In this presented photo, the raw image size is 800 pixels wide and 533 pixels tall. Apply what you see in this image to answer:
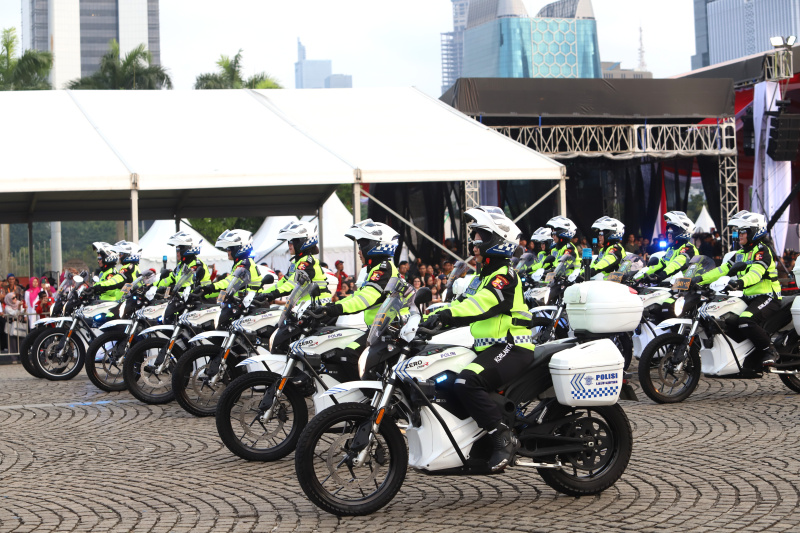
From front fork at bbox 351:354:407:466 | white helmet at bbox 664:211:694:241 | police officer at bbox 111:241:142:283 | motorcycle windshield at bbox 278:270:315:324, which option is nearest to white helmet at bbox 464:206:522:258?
front fork at bbox 351:354:407:466

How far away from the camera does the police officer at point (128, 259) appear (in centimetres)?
1467

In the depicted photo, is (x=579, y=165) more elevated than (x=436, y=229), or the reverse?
(x=579, y=165)

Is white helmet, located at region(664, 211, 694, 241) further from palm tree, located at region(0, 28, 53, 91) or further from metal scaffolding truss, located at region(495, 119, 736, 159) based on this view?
palm tree, located at region(0, 28, 53, 91)

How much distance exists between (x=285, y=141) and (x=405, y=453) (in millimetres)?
14209

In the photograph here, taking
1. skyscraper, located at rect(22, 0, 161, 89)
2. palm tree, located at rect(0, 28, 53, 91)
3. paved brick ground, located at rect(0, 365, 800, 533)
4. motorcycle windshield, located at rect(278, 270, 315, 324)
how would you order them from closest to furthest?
paved brick ground, located at rect(0, 365, 800, 533)
motorcycle windshield, located at rect(278, 270, 315, 324)
palm tree, located at rect(0, 28, 53, 91)
skyscraper, located at rect(22, 0, 161, 89)

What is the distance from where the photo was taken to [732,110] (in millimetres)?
26672

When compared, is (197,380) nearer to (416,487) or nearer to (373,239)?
(373,239)

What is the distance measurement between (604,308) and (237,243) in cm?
591

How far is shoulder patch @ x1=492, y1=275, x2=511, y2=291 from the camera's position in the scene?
20.9 feet

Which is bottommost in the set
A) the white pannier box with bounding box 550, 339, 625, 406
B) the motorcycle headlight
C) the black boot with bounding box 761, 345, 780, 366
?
the black boot with bounding box 761, 345, 780, 366

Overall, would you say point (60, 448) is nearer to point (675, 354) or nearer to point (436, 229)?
point (675, 354)

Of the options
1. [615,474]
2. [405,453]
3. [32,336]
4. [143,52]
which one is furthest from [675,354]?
[143,52]

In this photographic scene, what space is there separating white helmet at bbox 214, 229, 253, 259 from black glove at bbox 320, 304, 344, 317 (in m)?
3.79

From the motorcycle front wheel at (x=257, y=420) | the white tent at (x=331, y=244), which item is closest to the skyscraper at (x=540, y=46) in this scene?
the white tent at (x=331, y=244)
